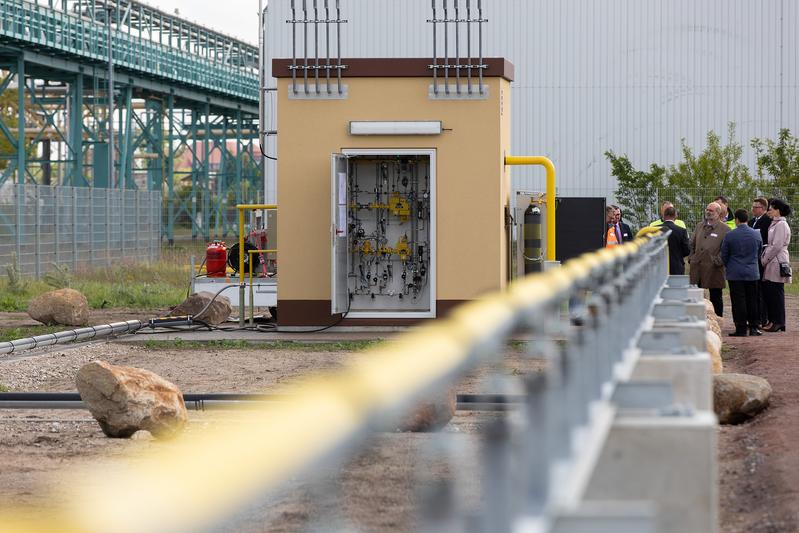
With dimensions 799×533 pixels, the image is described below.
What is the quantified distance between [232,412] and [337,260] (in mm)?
7896

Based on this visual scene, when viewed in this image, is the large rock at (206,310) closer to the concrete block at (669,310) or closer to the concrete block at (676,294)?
the concrete block at (676,294)

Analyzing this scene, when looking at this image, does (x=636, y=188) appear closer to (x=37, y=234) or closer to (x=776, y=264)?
(x=37, y=234)

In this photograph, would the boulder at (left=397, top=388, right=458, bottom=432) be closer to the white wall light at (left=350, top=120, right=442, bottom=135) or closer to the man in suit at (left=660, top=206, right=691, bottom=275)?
the man in suit at (left=660, top=206, right=691, bottom=275)

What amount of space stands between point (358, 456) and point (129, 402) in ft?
27.3

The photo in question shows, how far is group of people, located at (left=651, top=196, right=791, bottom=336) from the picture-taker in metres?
17.8

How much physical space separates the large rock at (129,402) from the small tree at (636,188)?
2547 cm

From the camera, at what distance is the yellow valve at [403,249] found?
20.1 m

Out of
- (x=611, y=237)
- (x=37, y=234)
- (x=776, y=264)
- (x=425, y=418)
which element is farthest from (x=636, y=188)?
(x=425, y=418)

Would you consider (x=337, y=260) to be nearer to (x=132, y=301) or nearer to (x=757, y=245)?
(x=757, y=245)

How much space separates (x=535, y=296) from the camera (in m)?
2.86

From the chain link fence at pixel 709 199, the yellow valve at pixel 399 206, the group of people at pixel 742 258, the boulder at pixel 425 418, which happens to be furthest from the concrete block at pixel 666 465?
the chain link fence at pixel 709 199

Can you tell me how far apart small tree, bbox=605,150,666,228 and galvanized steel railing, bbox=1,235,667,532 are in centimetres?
3128

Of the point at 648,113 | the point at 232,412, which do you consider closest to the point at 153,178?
the point at 648,113

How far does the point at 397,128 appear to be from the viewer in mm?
19094
